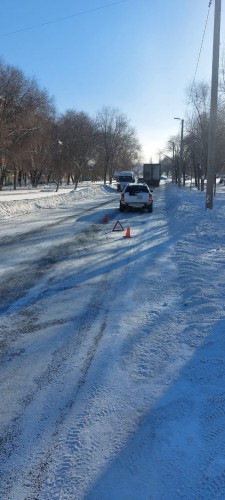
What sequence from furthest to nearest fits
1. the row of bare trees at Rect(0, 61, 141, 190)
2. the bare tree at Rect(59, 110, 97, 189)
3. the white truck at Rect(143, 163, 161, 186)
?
the white truck at Rect(143, 163, 161, 186) → the bare tree at Rect(59, 110, 97, 189) → the row of bare trees at Rect(0, 61, 141, 190)

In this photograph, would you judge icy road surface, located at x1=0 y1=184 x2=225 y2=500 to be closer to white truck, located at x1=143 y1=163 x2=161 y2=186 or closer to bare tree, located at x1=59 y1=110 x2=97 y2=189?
bare tree, located at x1=59 y1=110 x2=97 y2=189

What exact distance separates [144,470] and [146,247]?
8877 mm

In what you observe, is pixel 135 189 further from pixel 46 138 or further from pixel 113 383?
pixel 46 138

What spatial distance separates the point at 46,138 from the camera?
54.4m

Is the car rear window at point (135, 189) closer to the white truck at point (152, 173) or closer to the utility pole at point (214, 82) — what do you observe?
the utility pole at point (214, 82)

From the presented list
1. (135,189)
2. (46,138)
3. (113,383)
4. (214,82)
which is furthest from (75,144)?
(113,383)

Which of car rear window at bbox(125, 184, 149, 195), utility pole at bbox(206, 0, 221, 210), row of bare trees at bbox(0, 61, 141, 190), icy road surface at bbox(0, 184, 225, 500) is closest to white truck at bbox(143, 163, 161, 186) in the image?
row of bare trees at bbox(0, 61, 141, 190)

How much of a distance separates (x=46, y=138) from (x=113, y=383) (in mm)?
53804

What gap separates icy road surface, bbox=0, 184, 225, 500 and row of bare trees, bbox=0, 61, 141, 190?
1357 inches

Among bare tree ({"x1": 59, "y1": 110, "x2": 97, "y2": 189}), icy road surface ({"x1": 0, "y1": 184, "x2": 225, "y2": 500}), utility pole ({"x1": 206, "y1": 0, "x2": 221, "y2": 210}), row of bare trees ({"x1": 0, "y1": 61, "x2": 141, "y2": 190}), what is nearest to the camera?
icy road surface ({"x1": 0, "y1": 184, "x2": 225, "y2": 500})

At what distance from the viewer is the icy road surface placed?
2.70m

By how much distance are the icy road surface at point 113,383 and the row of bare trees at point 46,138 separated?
34.5 meters

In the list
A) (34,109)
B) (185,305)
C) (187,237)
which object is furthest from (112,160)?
(185,305)

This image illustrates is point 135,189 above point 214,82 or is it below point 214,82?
below
